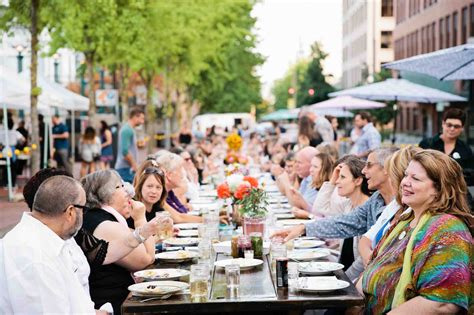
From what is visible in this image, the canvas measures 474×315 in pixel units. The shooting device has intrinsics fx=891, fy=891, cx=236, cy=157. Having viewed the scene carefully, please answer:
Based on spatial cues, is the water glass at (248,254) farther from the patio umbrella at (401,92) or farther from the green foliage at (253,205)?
the patio umbrella at (401,92)

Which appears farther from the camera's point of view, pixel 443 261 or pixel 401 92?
pixel 401 92

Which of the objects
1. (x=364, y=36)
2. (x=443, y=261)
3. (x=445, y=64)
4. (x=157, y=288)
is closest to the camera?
(x=443, y=261)

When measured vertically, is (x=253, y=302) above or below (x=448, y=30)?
below

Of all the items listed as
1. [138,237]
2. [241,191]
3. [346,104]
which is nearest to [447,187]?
[138,237]

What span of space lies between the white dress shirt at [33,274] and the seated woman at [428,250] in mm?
1869

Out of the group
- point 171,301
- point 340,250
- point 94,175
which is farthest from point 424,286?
point 340,250

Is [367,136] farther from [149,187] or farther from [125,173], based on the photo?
[149,187]

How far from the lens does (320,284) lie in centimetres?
545

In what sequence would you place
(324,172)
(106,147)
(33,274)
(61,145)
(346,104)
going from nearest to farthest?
1. (33,274)
2. (324,172)
3. (61,145)
4. (106,147)
5. (346,104)

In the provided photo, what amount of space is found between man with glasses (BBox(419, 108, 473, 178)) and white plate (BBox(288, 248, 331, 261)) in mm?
4871

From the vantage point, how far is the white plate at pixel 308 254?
6.59m

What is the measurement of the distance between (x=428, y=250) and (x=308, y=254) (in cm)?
194

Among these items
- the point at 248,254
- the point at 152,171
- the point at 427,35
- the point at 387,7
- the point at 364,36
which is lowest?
the point at 248,254

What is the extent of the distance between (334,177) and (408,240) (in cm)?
322
